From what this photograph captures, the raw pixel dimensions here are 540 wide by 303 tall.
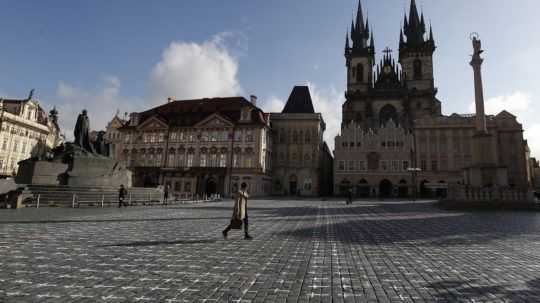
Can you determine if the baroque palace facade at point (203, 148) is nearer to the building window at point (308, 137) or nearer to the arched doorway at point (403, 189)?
the building window at point (308, 137)

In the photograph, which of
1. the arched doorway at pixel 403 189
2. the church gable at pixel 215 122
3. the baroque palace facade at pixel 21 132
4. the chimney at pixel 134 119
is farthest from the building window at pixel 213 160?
the arched doorway at pixel 403 189

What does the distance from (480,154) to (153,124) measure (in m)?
46.4

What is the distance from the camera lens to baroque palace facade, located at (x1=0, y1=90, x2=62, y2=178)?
48250 mm

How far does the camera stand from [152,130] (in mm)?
51250

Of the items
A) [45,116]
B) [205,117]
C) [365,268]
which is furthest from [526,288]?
[45,116]

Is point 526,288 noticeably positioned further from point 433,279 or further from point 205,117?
point 205,117

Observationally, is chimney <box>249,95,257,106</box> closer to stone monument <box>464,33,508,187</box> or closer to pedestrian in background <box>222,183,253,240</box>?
stone monument <box>464,33,508,187</box>

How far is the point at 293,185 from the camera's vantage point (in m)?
51.6

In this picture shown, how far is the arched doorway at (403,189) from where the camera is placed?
162ft

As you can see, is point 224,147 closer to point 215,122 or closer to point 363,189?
point 215,122

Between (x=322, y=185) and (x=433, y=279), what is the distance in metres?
53.0

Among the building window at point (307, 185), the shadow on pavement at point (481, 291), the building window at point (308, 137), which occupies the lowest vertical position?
the shadow on pavement at point (481, 291)

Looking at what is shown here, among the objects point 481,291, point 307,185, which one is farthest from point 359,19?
point 481,291

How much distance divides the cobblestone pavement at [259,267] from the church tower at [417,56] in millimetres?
68858
